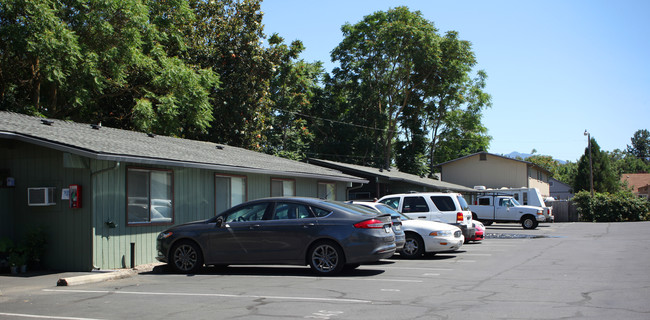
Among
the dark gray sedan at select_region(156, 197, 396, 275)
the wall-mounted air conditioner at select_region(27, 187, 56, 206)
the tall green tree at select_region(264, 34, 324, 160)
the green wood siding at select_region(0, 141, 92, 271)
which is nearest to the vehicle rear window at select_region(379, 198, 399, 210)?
the dark gray sedan at select_region(156, 197, 396, 275)

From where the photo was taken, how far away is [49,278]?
1121 cm

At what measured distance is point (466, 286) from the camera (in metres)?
9.77

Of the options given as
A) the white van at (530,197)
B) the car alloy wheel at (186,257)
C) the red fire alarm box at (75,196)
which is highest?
the red fire alarm box at (75,196)

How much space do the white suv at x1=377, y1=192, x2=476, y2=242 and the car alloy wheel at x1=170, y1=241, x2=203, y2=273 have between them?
7734mm

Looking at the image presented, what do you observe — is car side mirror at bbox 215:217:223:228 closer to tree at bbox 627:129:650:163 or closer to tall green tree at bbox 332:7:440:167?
tall green tree at bbox 332:7:440:167

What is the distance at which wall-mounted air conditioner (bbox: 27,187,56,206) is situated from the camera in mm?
12273

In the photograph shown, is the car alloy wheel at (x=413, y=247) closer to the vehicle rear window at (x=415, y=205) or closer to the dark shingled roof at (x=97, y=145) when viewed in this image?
the vehicle rear window at (x=415, y=205)

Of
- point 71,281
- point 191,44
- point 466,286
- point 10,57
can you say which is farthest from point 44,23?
point 466,286

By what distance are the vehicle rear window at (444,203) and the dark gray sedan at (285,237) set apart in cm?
648

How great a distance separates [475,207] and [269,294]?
28.1 metres

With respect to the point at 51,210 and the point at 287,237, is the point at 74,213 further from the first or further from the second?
the point at 287,237

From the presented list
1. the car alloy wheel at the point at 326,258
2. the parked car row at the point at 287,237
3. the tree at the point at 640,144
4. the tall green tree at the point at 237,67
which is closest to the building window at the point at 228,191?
the parked car row at the point at 287,237

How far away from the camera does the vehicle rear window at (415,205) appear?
59.2 ft

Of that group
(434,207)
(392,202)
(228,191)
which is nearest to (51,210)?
(228,191)
